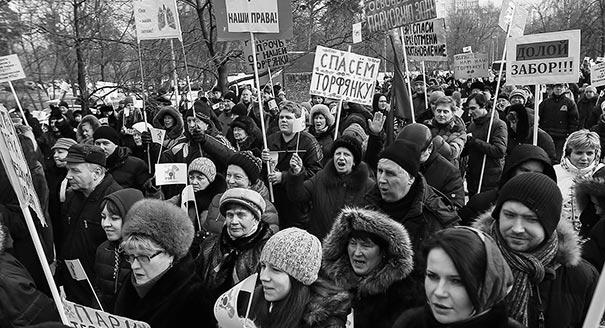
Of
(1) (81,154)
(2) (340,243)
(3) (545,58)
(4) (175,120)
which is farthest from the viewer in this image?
(4) (175,120)

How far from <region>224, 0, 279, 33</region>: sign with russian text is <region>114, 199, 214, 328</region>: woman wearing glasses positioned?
3.95 m

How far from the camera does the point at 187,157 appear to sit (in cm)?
714

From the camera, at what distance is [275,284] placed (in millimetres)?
3021

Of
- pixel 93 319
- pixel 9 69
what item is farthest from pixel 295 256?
pixel 9 69

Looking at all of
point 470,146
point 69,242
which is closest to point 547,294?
point 69,242

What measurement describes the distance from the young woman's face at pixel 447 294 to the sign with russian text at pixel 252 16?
5006 millimetres

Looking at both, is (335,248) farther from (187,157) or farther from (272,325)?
(187,157)

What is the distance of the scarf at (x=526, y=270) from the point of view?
2887 millimetres

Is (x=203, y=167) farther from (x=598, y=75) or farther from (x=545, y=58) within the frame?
(x=598, y=75)

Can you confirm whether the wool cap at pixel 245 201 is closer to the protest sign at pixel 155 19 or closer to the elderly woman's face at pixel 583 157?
the elderly woman's face at pixel 583 157

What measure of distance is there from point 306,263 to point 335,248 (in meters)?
0.36

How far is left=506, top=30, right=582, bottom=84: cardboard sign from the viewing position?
216 inches

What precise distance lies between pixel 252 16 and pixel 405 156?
3.51 meters

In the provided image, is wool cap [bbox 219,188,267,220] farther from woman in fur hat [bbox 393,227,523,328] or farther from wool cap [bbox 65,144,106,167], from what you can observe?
woman in fur hat [bbox 393,227,523,328]
